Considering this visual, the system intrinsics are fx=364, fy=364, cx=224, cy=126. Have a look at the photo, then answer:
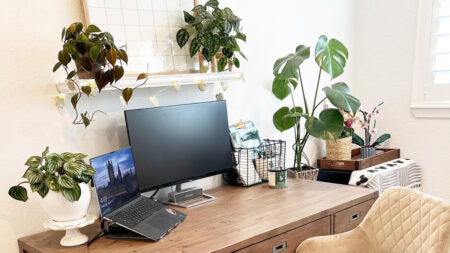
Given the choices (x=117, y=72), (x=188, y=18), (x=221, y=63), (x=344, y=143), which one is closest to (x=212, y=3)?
(x=188, y=18)

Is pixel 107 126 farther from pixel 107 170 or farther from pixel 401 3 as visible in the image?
pixel 401 3

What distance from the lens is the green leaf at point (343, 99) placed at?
1951 mm

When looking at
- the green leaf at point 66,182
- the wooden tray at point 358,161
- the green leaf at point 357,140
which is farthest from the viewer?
the green leaf at point 357,140

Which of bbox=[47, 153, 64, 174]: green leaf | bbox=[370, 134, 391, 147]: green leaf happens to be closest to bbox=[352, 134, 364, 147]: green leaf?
bbox=[370, 134, 391, 147]: green leaf

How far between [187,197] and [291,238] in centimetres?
59

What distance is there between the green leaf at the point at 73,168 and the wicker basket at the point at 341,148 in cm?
183

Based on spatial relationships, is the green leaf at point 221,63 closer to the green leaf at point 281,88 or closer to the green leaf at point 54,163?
the green leaf at point 281,88

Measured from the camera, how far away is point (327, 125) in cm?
208

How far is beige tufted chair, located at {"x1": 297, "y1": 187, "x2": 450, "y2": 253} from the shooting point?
1419 mm

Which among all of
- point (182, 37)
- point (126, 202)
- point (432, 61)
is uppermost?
point (182, 37)

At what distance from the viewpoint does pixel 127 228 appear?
4.60 ft

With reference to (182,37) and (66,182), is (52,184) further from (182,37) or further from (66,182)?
(182,37)

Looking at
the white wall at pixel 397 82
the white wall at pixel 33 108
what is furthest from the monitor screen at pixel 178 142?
the white wall at pixel 397 82

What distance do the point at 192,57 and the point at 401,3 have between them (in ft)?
5.88
